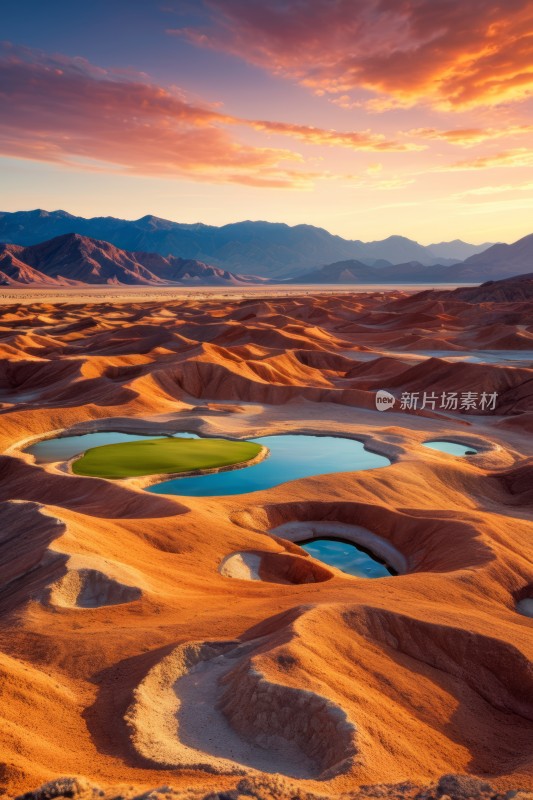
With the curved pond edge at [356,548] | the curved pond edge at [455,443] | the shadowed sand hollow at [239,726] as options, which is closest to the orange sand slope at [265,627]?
the shadowed sand hollow at [239,726]

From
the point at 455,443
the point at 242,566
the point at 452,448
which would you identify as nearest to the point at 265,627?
the point at 242,566

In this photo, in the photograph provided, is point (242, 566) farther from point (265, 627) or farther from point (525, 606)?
point (525, 606)

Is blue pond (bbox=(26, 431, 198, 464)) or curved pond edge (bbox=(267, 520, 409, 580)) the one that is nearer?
curved pond edge (bbox=(267, 520, 409, 580))

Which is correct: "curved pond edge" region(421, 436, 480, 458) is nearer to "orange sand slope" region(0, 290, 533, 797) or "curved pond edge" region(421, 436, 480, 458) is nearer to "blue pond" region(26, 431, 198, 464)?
"orange sand slope" region(0, 290, 533, 797)

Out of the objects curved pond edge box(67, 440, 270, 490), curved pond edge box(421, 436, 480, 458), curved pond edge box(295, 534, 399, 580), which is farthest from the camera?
curved pond edge box(421, 436, 480, 458)

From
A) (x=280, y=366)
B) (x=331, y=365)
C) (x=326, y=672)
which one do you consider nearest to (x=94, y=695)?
(x=326, y=672)

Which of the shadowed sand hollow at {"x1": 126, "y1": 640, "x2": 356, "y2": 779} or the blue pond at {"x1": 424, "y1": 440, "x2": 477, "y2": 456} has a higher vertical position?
the shadowed sand hollow at {"x1": 126, "y1": 640, "x2": 356, "y2": 779}

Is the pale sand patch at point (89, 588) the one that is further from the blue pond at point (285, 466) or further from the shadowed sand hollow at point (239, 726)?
the blue pond at point (285, 466)

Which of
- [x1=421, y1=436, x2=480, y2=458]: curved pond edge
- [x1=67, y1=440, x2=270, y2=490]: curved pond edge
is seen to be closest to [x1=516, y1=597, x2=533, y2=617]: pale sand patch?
[x1=67, y1=440, x2=270, y2=490]: curved pond edge
